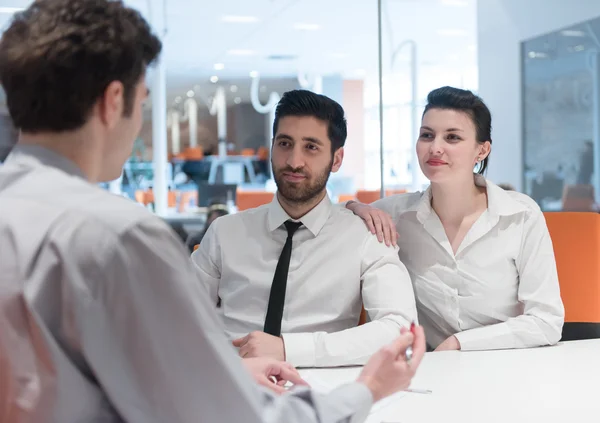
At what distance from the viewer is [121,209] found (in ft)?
2.50

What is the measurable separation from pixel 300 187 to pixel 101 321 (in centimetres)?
137

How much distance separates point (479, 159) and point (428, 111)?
9.2 inches

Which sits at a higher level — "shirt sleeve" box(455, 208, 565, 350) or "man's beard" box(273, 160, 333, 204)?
"man's beard" box(273, 160, 333, 204)

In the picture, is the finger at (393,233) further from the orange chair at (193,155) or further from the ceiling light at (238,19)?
the orange chair at (193,155)

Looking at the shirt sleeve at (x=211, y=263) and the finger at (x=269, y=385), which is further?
the shirt sleeve at (x=211, y=263)

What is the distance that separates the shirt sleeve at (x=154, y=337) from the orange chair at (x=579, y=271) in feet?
5.54

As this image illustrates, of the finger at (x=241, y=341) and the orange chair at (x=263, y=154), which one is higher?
the orange chair at (x=263, y=154)

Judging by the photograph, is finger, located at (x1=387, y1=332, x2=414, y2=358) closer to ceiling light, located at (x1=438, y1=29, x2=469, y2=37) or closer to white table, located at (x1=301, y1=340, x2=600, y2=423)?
white table, located at (x1=301, y1=340, x2=600, y2=423)

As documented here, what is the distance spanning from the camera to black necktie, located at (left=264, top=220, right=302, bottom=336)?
1946mm

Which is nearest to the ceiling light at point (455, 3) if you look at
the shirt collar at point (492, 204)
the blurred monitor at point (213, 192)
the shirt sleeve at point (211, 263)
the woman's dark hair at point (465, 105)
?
the blurred monitor at point (213, 192)

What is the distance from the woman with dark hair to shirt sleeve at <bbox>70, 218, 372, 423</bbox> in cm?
122

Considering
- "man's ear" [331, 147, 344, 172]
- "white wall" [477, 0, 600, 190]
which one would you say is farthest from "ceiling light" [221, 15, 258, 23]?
"man's ear" [331, 147, 344, 172]

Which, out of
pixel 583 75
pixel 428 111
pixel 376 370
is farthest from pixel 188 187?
pixel 376 370

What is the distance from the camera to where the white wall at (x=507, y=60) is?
638 cm
